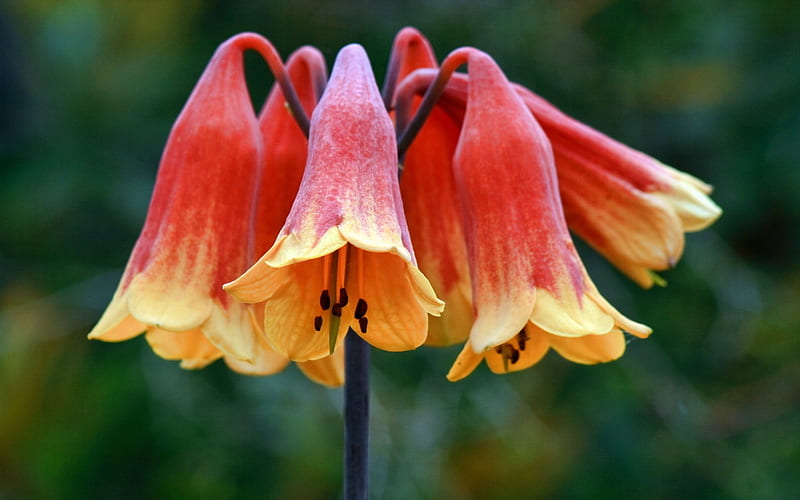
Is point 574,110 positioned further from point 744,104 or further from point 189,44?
point 189,44

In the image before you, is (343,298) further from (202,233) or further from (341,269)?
(202,233)

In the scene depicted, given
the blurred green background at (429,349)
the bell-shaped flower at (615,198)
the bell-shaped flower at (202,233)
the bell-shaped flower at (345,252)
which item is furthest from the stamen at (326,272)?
the blurred green background at (429,349)

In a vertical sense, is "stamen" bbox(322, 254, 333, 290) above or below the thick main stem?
above

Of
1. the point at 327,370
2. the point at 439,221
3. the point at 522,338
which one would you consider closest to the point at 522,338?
the point at 522,338

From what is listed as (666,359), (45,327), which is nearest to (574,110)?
(666,359)

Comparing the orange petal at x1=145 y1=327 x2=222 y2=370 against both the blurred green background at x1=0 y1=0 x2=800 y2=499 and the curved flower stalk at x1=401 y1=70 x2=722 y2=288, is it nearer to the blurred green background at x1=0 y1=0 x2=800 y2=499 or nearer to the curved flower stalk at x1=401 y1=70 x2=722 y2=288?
the curved flower stalk at x1=401 y1=70 x2=722 y2=288

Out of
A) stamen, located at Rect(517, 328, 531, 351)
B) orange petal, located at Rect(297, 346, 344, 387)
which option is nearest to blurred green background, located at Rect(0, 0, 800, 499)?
orange petal, located at Rect(297, 346, 344, 387)
